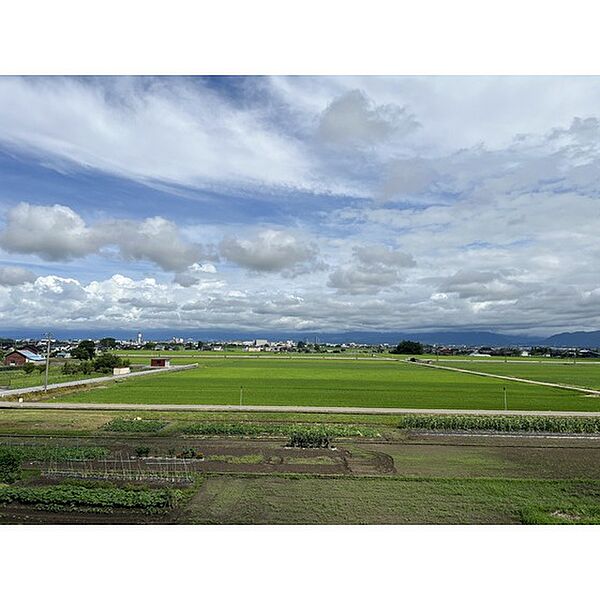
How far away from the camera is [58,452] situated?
10.3m

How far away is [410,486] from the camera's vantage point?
8.49 metres

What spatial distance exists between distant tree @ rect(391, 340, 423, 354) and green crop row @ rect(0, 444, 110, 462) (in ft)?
201

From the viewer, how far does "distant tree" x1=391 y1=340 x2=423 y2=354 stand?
6825cm

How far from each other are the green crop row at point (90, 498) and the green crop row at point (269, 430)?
426 centimetres

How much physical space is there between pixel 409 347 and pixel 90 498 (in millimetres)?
64284

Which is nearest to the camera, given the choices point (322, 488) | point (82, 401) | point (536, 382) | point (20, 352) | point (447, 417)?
point (322, 488)

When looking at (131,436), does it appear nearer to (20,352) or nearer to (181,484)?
(181,484)

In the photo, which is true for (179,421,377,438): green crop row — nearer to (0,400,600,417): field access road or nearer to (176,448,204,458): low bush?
(176,448,204,458): low bush

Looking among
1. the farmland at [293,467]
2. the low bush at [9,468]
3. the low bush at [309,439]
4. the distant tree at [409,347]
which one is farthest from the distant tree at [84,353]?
the distant tree at [409,347]

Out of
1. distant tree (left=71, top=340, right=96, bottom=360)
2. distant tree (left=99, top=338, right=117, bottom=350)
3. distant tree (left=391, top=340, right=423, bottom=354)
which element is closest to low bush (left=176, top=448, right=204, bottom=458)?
distant tree (left=71, top=340, right=96, bottom=360)

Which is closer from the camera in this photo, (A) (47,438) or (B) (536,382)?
(A) (47,438)

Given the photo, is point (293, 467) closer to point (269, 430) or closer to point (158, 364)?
point (269, 430)

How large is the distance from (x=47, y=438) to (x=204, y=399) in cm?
764

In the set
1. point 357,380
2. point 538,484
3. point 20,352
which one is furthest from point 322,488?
point 20,352
